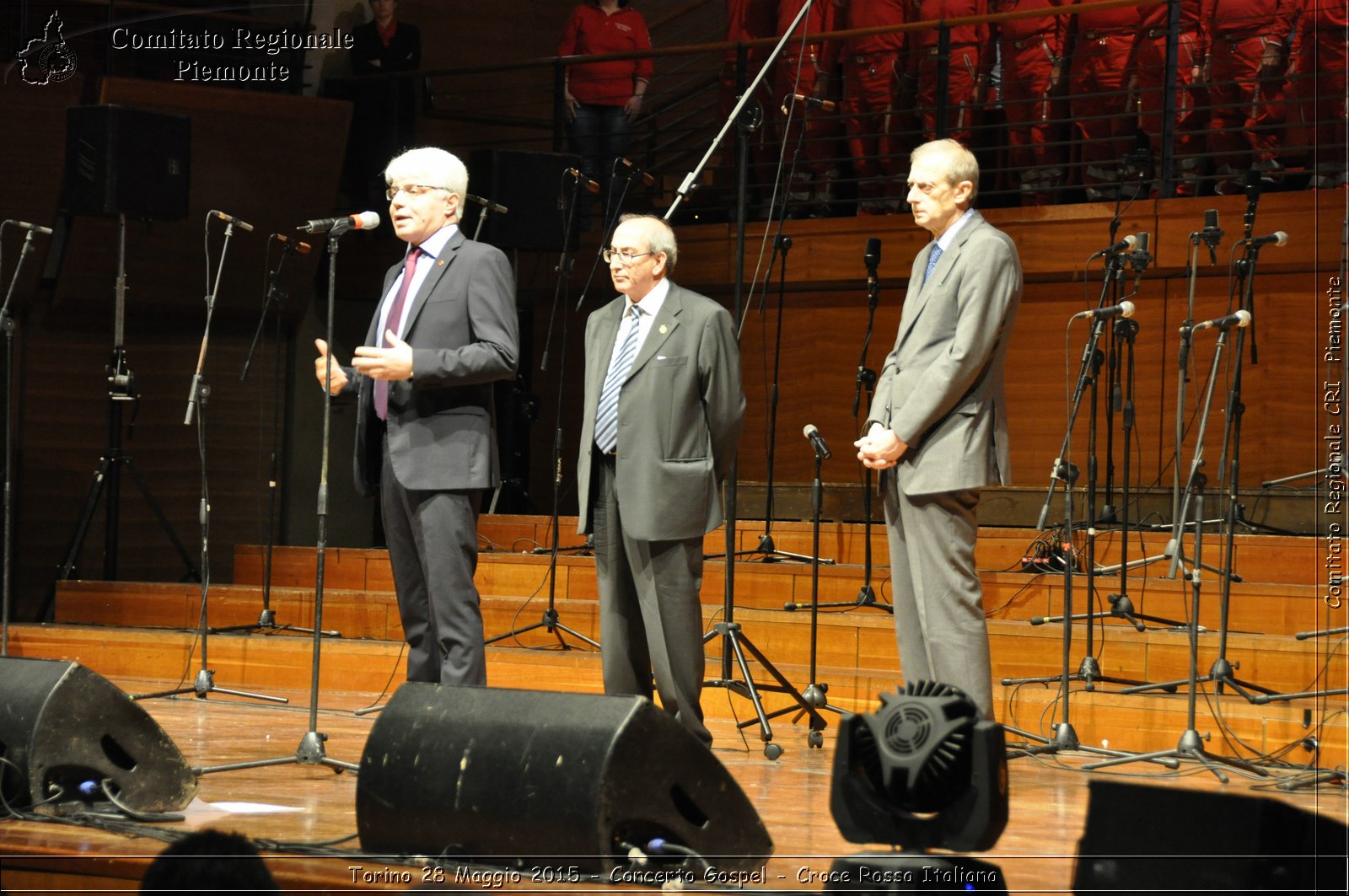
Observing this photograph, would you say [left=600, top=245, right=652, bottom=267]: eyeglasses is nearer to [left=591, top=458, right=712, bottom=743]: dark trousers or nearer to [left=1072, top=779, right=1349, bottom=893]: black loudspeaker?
[left=591, top=458, right=712, bottom=743]: dark trousers

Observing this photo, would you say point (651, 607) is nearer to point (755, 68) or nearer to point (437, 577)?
point (437, 577)

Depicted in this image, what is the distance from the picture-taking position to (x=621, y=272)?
368cm

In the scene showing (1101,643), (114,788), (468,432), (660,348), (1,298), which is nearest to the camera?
(114,788)

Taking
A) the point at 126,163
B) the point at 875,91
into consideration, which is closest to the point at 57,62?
the point at 126,163

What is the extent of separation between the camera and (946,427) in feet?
11.1

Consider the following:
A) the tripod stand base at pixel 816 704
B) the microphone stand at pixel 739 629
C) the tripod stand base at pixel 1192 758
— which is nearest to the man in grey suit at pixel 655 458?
the microphone stand at pixel 739 629

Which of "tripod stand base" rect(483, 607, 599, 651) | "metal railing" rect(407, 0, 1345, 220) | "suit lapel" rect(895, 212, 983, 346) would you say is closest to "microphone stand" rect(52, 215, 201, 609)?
"tripod stand base" rect(483, 607, 599, 651)

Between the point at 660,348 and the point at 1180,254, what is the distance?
11.3 feet

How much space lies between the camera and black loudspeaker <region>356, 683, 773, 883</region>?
7.81 feet

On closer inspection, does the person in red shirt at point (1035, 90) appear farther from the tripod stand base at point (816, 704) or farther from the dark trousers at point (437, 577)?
the dark trousers at point (437, 577)

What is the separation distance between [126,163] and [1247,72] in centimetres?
485

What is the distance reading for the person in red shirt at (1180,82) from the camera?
620cm

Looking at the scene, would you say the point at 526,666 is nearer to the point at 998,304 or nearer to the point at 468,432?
the point at 468,432

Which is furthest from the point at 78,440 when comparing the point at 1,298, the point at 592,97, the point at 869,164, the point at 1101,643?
the point at 1101,643
